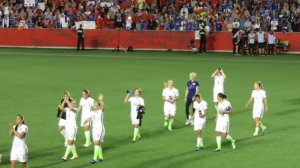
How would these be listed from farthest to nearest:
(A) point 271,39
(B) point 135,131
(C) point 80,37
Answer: (C) point 80,37 < (A) point 271,39 < (B) point 135,131

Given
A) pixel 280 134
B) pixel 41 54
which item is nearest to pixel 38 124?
pixel 280 134

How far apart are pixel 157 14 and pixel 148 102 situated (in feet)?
78.9

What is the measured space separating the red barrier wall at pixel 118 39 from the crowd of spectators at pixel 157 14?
70 cm

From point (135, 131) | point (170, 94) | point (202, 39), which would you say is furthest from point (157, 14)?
point (135, 131)

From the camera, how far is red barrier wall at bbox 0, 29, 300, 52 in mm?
51156

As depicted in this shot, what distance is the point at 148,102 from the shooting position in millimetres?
30859

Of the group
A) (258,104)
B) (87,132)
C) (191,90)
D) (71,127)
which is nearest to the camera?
(71,127)

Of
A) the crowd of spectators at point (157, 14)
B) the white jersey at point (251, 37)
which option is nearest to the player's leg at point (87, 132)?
the white jersey at point (251, 37)

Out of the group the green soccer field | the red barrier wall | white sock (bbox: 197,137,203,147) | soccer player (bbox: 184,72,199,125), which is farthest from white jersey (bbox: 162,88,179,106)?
the red barrier wall

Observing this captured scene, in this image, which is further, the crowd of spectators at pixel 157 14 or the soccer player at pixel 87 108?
the crowd of spectators at pixel 157 14

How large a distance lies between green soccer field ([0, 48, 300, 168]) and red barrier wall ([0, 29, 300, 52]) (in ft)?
5.43

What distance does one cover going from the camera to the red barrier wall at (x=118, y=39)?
5116cm

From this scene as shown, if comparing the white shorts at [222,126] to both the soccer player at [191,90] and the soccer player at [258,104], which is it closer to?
the soccer player at [258,104]

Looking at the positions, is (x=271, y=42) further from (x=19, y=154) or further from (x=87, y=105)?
(x=19, y=154)
